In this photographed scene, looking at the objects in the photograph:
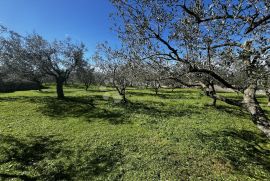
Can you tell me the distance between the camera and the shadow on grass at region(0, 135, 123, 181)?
405 inches

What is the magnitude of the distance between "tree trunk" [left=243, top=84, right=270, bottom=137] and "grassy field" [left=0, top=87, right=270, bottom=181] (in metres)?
4.48

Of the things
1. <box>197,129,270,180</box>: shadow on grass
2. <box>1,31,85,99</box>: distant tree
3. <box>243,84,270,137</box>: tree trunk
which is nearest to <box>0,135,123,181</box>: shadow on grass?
<box>197,129,270,180</box>: shadow on grass

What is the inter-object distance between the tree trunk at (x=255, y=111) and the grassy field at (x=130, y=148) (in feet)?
14.7

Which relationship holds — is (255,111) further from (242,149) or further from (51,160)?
(51,160)

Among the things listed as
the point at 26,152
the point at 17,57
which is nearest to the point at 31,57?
the point at 17,57

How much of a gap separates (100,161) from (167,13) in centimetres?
873

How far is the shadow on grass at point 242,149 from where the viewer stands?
11445mm

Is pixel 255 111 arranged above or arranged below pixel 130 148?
above

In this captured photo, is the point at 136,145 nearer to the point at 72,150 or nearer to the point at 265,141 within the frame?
the point at 72,150

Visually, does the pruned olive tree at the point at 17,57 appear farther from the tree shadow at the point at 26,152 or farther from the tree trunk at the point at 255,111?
the tree trunk at the point at 255,111

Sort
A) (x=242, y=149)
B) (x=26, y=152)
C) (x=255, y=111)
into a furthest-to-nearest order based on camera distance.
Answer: (x=242, y=149) → (x=26, y=152) → (x=255, y=111)

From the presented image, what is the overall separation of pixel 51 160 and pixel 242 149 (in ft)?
40.8

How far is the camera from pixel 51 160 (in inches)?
464

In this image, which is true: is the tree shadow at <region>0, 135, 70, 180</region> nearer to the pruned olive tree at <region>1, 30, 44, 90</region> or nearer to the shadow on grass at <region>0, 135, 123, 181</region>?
the shadow on grass at <region>0, 135, 123, 181</region>
